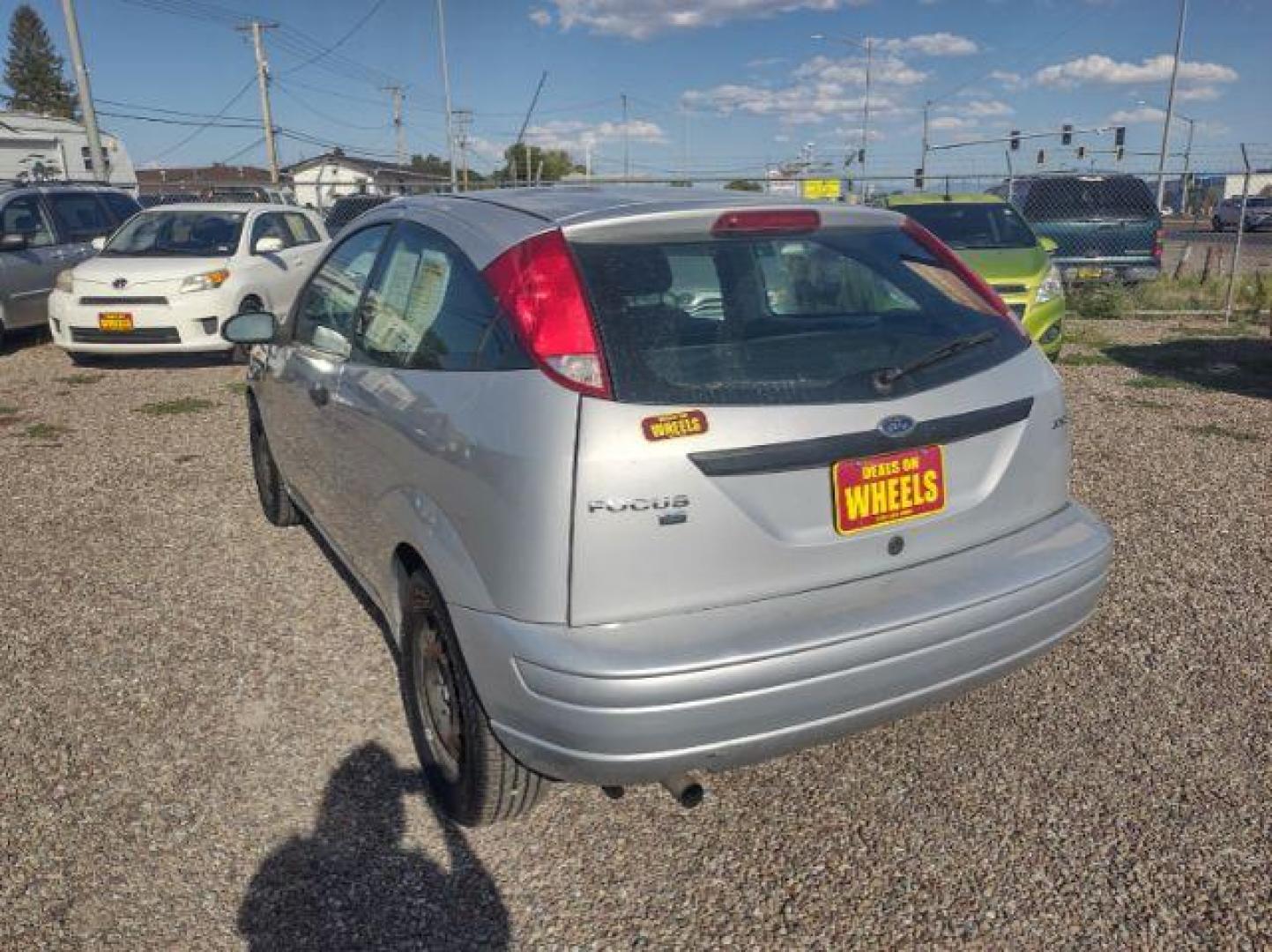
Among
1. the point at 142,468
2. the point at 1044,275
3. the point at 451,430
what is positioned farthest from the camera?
the point at 1044,275

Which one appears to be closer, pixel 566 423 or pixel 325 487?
pixel 566 423

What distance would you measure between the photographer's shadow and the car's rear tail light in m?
1.81

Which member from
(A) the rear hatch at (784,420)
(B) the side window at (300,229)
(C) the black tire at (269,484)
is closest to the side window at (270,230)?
(B) the side window at (300,229)

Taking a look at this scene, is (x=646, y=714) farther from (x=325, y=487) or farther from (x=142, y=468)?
(x=142, y=468)

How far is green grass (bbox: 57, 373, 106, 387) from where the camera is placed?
949 cm

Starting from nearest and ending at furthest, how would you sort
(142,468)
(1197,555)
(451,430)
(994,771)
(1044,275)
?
(451,430)
(994,771)
(1197,555)
(142,468)
(1044,275)

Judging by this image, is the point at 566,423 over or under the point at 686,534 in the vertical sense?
over

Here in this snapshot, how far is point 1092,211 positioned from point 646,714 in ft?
46.6

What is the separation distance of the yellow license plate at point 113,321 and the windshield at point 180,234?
969 millimetres

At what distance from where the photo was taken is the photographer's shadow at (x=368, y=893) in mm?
2389

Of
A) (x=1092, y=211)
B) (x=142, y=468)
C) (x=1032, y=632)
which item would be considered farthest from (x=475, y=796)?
(x=1092, y=211)

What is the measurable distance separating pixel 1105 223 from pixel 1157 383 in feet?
20.5

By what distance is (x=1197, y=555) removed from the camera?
463 centimetres

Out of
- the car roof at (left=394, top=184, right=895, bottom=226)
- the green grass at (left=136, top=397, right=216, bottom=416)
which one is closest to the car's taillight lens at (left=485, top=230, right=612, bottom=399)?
the car roof at (left=394, top=184, right=895, bottom=226)
